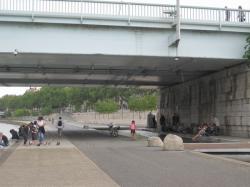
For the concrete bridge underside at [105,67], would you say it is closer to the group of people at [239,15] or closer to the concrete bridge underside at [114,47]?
the concrete bridge underside at [114,47]

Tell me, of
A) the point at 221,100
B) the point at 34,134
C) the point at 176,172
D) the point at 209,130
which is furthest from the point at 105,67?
the point at 176,172

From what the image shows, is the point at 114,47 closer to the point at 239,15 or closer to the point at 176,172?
the point at 239,15

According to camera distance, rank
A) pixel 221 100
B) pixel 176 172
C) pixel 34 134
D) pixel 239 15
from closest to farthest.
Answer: pixel 176 172 → pixel 34 134 → pixel 239 15 → pixel 221 100

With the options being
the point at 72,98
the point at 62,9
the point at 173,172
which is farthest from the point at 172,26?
the point at 72,98

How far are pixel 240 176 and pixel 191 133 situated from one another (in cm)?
2945

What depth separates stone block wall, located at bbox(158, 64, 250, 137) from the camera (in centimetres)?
3222

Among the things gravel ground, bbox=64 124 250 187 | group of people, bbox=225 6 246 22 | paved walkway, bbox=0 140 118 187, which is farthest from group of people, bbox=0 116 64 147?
group of people, bbox=225 6 246 22

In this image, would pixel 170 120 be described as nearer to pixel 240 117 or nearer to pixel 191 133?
pixel 191 133

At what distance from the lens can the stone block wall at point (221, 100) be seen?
3222 centimetres

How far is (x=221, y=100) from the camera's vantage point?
118 ft

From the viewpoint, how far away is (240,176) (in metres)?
12.9

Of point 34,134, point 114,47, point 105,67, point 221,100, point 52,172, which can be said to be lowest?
point 52,172

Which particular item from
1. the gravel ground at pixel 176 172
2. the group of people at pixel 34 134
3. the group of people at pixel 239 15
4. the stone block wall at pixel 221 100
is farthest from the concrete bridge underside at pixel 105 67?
the gravel ground at pixel 176 172

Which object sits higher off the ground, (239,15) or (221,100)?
(239,15)
